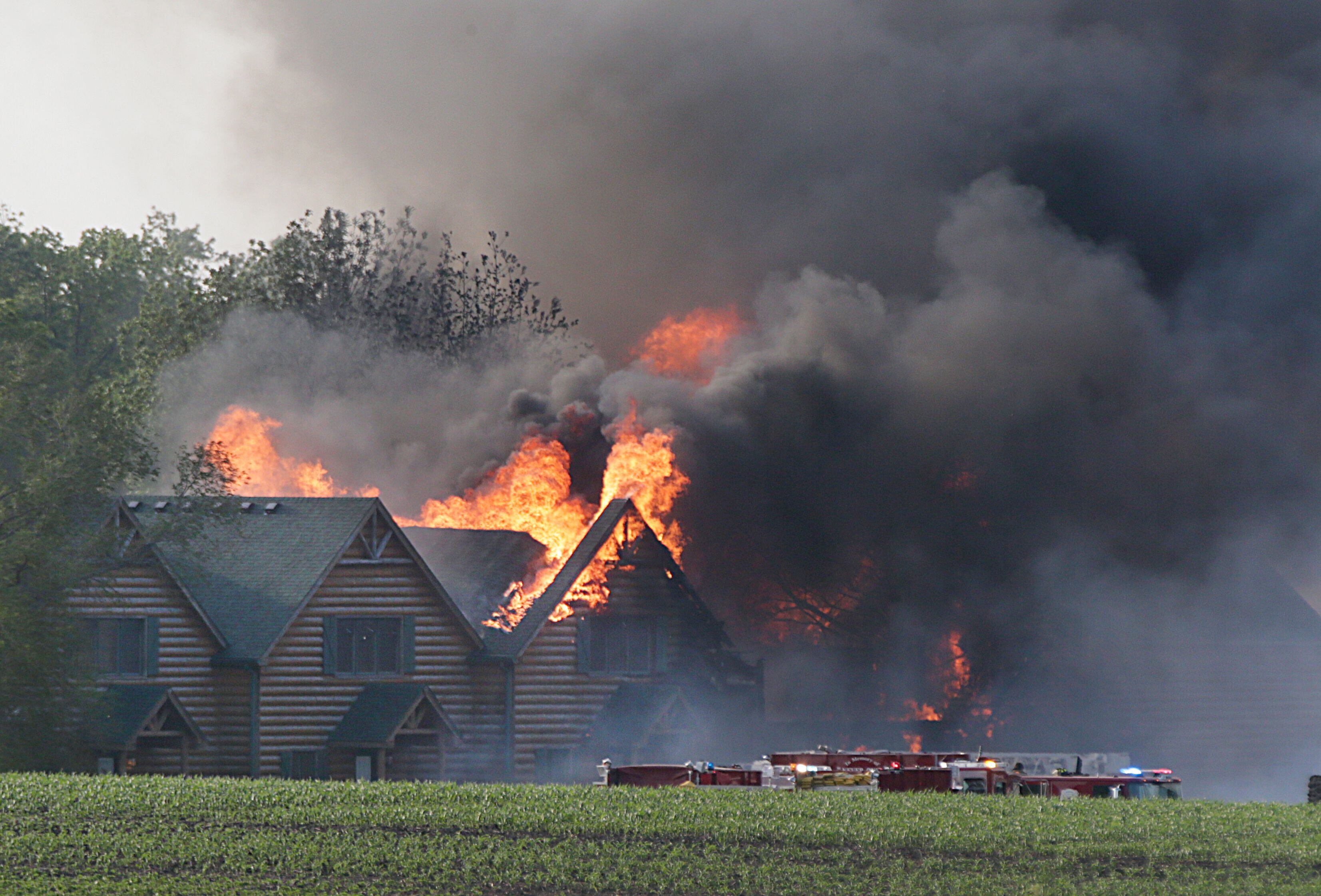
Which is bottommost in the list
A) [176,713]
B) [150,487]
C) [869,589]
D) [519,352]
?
[176,713]

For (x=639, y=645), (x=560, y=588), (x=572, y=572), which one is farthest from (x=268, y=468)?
(x=639, y=645)

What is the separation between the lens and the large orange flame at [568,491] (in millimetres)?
55438

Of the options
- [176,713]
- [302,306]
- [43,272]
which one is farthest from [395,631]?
[43,272]

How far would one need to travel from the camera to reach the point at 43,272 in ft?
274

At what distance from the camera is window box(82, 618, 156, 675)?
4900 centimetres

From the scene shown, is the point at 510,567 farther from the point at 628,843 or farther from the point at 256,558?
the point at 628,843

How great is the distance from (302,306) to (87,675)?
3945cm

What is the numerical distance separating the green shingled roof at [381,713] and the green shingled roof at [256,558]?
3214 mm

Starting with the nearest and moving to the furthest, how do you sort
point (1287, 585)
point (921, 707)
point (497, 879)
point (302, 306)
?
point (497, 879)
point (921, 707)
point (1287, 585)
point (302, 306)

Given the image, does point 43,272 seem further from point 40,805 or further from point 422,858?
point 422,858

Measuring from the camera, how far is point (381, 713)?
163 ft

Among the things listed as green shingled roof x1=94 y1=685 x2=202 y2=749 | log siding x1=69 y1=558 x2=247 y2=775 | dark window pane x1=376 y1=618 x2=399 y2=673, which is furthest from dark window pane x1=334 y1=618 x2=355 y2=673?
green shingled roof x1=94 y1=685 x2=202 y2=749

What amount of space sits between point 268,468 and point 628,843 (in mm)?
36337

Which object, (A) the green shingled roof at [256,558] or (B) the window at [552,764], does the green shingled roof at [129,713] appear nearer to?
(A) the green shingled roof at [256,558]
